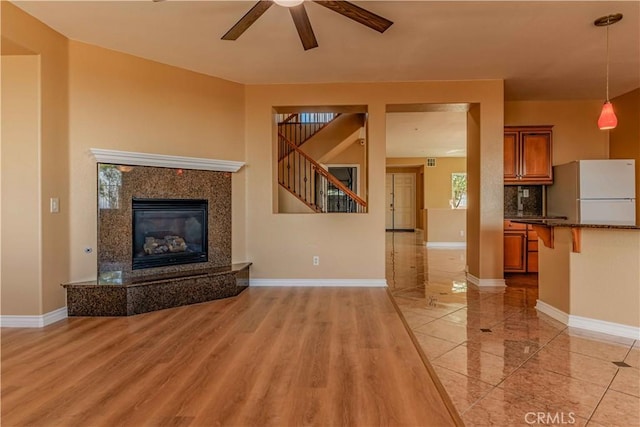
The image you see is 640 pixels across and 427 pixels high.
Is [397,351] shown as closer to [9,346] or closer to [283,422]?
[283,422]

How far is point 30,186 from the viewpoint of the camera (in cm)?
299

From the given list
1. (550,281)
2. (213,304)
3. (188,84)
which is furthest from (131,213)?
(550,281)

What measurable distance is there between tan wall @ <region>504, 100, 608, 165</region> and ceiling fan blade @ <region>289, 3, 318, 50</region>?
4259 millimetres

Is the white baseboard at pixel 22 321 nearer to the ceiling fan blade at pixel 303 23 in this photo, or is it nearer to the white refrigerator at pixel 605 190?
the ceiling fan blade at pixel 303 23

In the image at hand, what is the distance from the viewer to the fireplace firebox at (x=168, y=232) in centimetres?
376

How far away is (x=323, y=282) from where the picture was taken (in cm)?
450

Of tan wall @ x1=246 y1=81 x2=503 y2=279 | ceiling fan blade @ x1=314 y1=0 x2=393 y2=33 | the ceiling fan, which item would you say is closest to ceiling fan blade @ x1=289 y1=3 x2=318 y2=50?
the ceiling fan

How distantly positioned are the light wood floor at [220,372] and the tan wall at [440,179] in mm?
8131

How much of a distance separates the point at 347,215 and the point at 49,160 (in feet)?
11.2

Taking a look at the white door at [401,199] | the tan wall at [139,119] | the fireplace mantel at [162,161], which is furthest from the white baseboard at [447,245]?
the fireplace mantel at [162,161]

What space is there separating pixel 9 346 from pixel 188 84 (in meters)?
3.23

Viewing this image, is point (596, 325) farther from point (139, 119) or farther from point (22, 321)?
point (22, 321)

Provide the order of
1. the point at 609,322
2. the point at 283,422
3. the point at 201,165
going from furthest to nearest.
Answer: the point at 201,165 → the point at 609,322 → the point at 283,422

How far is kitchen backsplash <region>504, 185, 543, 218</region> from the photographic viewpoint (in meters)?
5.56
